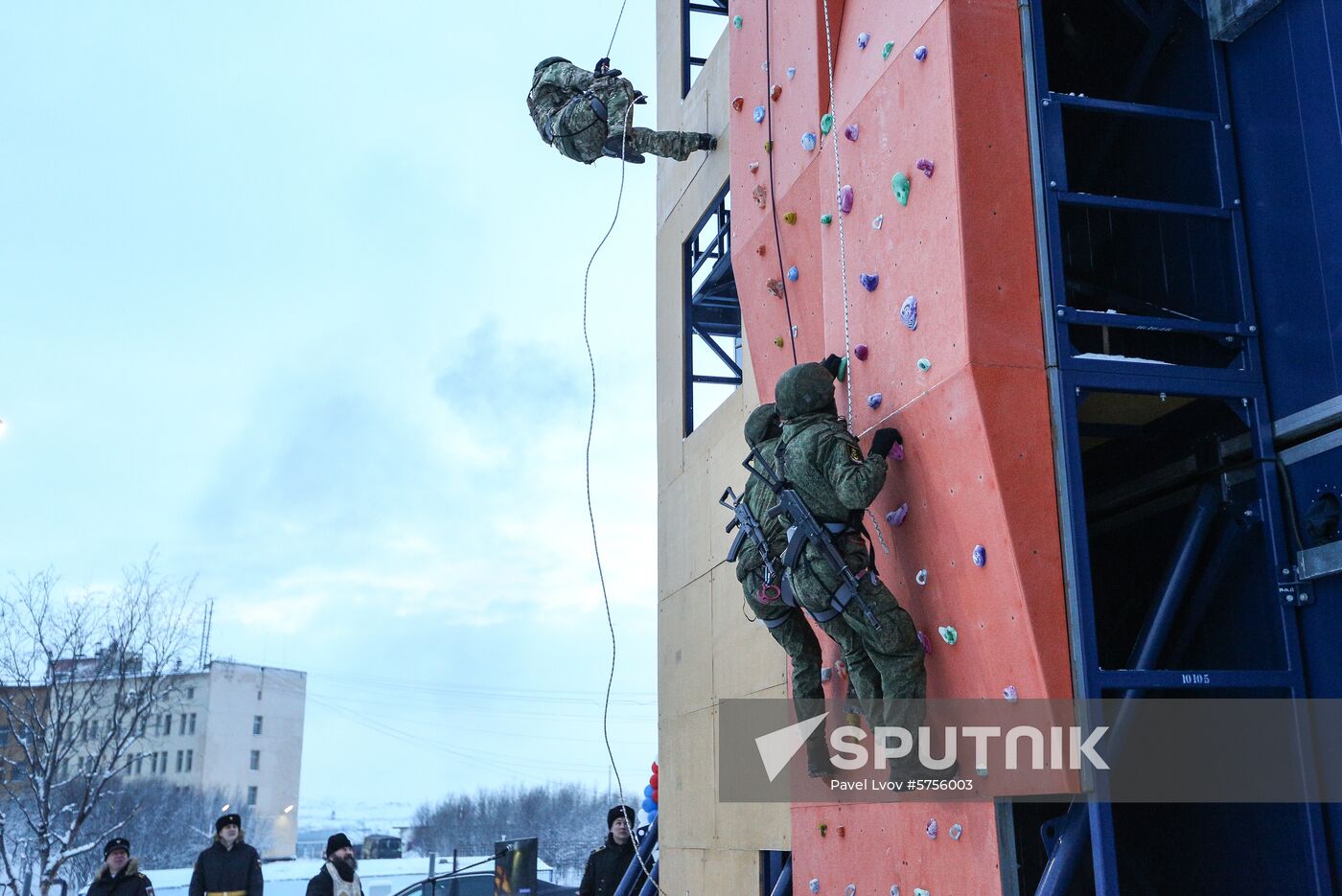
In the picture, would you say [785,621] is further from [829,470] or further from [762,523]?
[829,470]

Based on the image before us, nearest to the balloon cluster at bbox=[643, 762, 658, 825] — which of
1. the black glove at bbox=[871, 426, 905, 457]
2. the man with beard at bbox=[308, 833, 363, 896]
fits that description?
the man with beard at bbox=[308, 833, 363, 896]

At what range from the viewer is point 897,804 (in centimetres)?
527

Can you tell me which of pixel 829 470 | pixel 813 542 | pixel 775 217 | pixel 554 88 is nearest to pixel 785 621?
pixel 813 542

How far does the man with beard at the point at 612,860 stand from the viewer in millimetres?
9094

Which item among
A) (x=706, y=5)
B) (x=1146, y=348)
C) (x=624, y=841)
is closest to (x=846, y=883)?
(x=1146, y=348)

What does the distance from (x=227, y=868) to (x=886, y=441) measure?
22.7ft

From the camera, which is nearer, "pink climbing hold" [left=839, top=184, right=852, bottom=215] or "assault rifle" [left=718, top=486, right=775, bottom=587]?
"assault rifle" [left=718, top=486, right=775, bottom=587]

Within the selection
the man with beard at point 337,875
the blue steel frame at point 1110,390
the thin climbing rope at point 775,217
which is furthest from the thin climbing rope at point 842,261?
the man with beard at point 337,875

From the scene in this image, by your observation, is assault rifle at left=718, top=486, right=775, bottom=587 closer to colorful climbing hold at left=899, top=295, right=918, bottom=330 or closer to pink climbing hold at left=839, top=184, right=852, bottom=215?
colorful climbing hold at left=899, top=295, right=918, bottom=330

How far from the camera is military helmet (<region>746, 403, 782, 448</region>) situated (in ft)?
19.3

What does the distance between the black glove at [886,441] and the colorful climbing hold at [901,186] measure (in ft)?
3.42

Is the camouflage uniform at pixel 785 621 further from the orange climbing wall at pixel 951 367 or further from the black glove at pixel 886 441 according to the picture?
the black glove at pixel 886 441

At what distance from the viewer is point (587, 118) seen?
9.37m

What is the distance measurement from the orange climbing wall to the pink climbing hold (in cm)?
7
